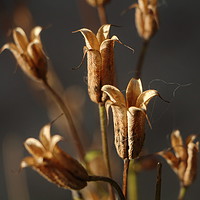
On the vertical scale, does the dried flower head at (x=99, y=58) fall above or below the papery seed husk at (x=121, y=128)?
above

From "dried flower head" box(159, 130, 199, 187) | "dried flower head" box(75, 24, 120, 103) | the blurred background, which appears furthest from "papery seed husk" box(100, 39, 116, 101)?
the blurred background

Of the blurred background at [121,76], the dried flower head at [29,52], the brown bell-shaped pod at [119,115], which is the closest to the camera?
the brown bell-shaped pod at [119,115]

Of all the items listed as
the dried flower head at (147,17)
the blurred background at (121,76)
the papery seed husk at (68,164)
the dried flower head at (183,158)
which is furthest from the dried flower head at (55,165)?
the blurred background at (121,76)

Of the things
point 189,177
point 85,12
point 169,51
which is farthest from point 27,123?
point 189,177

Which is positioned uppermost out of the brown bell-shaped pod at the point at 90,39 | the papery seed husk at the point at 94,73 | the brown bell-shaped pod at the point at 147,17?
the brown bell-shaped pod at the point at 147,17

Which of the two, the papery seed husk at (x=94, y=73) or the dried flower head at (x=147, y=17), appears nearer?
the papery seed husk at (x=94, y=73)

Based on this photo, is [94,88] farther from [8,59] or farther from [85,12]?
[8,59]

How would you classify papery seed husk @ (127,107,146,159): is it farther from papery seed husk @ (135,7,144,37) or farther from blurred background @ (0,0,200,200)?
blurred background @ (0,0,200,200)

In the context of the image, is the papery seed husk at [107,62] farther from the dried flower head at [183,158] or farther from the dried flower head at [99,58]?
the dried flower head at [183,158]

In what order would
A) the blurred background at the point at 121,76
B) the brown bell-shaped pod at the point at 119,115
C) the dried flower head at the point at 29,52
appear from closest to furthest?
the brown bell-shaped pod at the point at 119,115
the dried flower head at the point at 29,52
the blurred background at the point at 121,76
